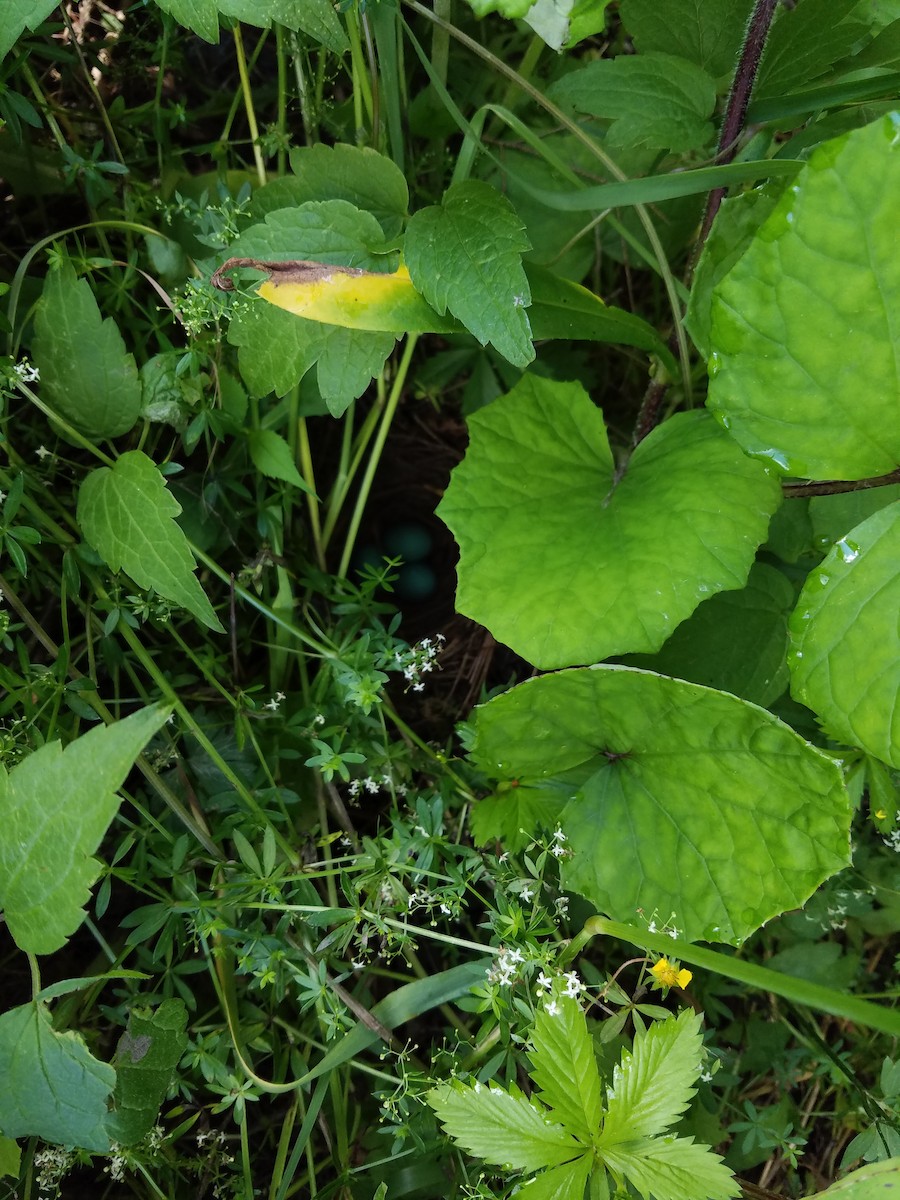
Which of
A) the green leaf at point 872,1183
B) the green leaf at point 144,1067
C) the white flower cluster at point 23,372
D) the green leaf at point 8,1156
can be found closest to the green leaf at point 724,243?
the white flower cluster at point 23,372

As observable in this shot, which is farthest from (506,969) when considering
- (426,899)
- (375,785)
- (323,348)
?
(323,348)

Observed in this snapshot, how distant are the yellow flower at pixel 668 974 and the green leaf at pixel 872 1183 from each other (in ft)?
0.88

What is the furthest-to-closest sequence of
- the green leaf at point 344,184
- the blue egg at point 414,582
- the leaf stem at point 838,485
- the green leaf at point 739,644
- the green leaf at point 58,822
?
the blue egg at point 414,582
the green leaf at point 739,644
the green leaf at point 344,184
the leaf stem at point 838,485
the green leaf at point 58,822

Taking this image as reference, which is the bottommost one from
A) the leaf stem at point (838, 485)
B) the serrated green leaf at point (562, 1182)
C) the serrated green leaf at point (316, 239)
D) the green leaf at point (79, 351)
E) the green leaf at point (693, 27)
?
the serrated green leaf at point (562, 1182)

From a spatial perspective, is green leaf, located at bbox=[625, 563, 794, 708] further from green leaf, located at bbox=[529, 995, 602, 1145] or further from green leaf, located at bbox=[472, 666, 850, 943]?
green leaf, located at bbox=[529, 995, 602, 1145]

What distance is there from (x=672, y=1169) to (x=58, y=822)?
801 mm

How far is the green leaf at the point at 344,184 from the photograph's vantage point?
131 centimetres

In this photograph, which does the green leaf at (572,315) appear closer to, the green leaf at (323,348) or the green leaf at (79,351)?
the green leaf at (323,348)

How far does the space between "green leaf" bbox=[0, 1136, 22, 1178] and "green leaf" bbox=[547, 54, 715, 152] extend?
1535mm

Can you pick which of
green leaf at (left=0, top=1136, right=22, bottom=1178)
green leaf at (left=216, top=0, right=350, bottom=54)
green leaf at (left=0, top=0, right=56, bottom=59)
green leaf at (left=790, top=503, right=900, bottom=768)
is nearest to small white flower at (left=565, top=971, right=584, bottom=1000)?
green leaf at (left=790, top=503, right=900, bottom=768)

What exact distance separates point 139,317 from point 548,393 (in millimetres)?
687

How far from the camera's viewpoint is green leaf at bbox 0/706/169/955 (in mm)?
980

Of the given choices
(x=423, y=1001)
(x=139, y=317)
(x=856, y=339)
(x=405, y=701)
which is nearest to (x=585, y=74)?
(x=856, y=339)

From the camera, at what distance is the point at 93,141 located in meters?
1.56
